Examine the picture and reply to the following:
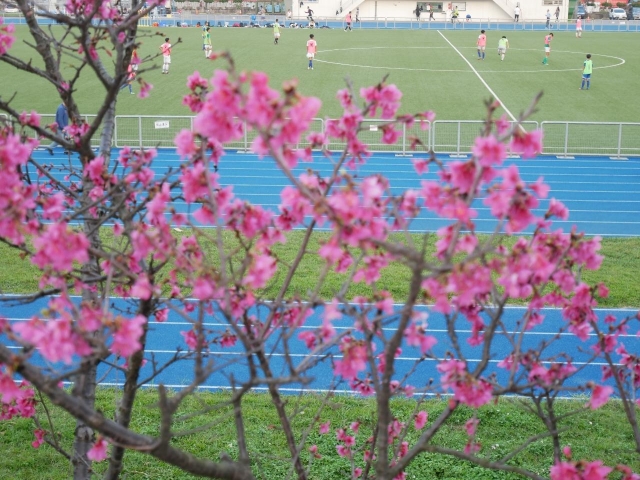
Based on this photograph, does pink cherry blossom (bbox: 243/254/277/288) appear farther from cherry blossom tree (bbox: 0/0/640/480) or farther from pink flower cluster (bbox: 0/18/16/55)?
pink flower cluster (bbox: 0/18/16/55)

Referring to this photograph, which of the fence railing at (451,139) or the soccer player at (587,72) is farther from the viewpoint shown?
the soccer player at (587,72)

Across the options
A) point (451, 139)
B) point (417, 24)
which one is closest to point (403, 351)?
point (451, 139)

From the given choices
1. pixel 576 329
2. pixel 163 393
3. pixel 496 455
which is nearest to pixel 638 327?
pixel 496 455

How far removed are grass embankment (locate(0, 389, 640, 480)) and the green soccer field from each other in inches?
587

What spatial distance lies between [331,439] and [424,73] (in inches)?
1054

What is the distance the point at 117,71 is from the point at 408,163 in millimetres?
15017

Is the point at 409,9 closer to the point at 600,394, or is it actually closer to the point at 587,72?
the point at 587,72

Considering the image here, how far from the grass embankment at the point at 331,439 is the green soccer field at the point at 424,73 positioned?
14.9m

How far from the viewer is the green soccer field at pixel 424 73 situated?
26.1 meters

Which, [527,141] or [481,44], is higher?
[481,44]

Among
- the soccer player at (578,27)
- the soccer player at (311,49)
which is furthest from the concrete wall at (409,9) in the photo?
the soccer player at (311,49)

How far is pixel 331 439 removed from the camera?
767cm

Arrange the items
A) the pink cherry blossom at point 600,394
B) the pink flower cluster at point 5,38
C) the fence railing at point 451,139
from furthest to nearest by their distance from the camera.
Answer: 1. the fence railing at point 451,139
2. the pink flower cluster at point 5,38
3. the pink cherry blossom at point 600,394

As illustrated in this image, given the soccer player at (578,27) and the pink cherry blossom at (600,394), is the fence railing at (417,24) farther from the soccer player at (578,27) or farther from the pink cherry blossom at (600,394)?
the pink cherry blossom at (600,394)
